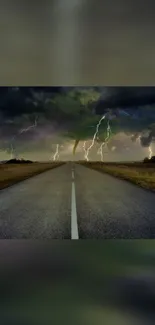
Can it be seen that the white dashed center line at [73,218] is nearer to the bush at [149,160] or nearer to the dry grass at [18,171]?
the dry grass at [18,171]

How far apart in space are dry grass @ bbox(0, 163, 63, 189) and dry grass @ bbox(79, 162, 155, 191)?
0.45 m

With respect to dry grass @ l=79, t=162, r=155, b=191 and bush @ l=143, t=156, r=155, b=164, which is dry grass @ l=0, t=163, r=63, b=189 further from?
bush @ l=143, t=156, r=155, b=164

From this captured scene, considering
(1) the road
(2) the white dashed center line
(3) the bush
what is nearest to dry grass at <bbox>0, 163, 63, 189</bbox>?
(1) the road

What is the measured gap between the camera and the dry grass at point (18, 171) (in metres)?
3.93

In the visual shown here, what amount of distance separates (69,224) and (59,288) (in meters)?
1.28

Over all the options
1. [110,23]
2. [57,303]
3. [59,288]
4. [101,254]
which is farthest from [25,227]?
[110,23]

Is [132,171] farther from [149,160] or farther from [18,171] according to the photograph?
[18,171]

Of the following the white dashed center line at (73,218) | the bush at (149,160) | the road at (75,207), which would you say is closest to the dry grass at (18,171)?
the road at (75,207)

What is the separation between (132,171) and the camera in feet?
13.3

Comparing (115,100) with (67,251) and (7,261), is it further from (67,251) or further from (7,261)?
(7,261)

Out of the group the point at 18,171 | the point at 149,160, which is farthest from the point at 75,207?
the point at 149,160

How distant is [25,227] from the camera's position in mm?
3588

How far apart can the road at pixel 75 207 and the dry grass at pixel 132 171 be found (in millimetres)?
69

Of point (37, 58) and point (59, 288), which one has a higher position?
point (37, 58)
